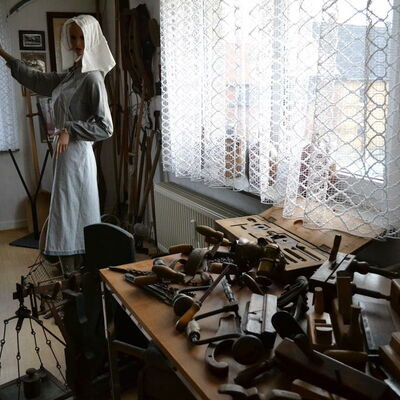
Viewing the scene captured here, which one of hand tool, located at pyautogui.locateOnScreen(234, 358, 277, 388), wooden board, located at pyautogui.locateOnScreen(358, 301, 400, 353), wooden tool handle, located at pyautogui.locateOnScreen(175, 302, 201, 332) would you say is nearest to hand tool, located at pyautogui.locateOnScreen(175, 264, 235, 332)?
wooden tool handle, located at pyautogui.locateOnScreen(175, 302, 201, 332)

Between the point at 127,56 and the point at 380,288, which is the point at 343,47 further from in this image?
the point at 127,56

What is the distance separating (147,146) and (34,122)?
1.37 m

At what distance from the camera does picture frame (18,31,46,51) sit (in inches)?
150

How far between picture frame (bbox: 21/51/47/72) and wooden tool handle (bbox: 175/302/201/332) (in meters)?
3.39

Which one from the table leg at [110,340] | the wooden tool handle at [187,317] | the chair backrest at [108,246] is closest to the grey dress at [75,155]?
the chair backrest at [108,246]

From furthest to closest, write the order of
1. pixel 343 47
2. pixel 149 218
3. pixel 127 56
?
pixel 149 218 → pixel 127 56 → pixel 343 47

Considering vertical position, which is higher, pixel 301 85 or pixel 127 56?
pixel 127 56

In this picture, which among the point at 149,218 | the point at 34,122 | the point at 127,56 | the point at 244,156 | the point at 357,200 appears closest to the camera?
the point at 357,200

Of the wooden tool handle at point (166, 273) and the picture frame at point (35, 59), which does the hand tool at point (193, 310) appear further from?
the picture frame at point (35, 59)

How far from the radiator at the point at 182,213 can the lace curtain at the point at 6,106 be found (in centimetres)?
166

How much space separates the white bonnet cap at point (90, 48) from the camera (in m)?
2.31

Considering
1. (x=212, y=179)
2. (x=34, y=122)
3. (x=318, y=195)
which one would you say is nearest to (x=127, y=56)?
(x=34, y=122)

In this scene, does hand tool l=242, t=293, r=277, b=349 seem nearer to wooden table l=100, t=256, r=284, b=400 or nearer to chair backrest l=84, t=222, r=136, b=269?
wooden table l=100, t=256, r=284, b=400

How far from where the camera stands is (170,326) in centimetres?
105
